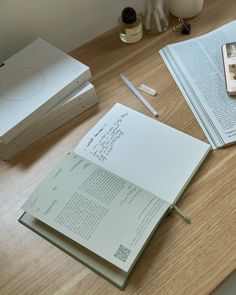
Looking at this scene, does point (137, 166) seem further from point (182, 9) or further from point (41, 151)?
point (182, 9)

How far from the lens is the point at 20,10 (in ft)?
3.02

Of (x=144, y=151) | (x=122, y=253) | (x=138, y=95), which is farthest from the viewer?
(x=138, y=95)

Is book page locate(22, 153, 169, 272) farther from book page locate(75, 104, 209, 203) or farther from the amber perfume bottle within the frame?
the amber perfume bottle

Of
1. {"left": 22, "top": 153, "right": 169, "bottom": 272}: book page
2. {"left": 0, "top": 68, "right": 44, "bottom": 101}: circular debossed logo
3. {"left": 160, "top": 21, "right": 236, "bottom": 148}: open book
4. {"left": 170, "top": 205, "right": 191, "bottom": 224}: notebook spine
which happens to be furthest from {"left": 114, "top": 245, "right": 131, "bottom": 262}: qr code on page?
{"left": 0, "top": 68, "right": 44, "bottom": 101}: circular debossed logo

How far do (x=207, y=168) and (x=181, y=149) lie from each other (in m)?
0.06

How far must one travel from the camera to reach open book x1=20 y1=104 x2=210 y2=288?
68 centimetres

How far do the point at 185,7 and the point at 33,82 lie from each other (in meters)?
0.41

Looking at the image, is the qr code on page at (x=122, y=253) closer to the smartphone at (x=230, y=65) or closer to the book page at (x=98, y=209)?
the book page at (x=98, y=209)

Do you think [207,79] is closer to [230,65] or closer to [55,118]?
[230,65]

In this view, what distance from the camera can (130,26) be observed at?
98cm

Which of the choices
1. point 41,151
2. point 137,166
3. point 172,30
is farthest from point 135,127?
point 172,30

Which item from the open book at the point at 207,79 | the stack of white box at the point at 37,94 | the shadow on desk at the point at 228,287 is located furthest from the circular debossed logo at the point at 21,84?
the shadow on desk at the point at 228,287

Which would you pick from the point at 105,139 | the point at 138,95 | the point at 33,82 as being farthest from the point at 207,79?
the point at 33,82

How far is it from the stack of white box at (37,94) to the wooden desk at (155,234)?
0.03 meters
